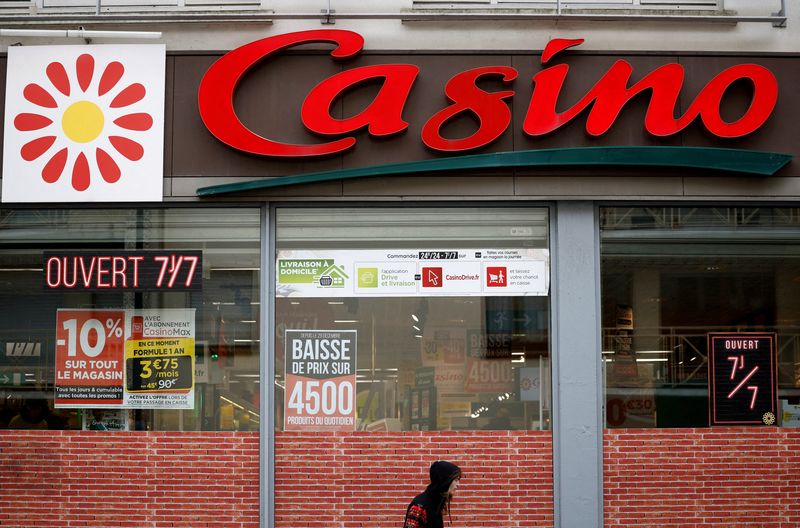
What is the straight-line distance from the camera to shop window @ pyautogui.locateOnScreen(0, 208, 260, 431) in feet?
34.2

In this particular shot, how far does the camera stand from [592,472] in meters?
10.2

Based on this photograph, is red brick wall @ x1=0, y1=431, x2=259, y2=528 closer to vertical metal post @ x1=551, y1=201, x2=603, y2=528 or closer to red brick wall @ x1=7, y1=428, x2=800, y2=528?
red brick wall @ x1=7, y1=428, x2=800, y2=528

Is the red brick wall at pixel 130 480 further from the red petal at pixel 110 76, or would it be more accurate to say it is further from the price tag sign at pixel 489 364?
the red petal at pixel 110 76

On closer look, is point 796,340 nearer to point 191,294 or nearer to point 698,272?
point 698,272

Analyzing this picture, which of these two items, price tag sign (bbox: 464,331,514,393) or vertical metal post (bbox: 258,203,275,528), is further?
price tag sign (bbox: 464,331,514,393)

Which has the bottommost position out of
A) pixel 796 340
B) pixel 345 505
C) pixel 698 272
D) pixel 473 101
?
pixel 345 505

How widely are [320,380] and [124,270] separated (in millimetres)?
2477

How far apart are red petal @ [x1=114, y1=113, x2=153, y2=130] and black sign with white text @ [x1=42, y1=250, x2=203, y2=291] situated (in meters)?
1.38

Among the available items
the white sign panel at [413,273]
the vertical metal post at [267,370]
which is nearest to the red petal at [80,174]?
the vertical metal post at [267,370]

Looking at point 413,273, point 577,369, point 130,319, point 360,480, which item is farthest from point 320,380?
point 577,369

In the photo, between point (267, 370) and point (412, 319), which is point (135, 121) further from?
point (412, 319)

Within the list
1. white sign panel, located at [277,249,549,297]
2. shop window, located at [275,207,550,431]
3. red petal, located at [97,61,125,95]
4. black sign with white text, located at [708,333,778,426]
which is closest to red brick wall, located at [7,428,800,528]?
shop window, located at [275,207,550,431]

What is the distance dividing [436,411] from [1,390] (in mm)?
4862

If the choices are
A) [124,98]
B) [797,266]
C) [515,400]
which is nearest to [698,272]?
[797,266]
